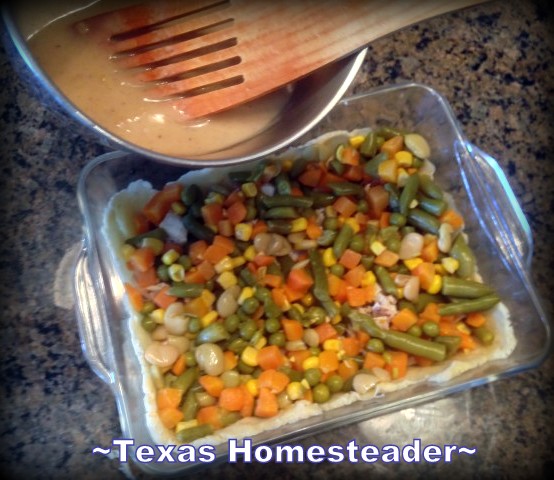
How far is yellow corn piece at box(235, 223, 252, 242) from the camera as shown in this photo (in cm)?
200

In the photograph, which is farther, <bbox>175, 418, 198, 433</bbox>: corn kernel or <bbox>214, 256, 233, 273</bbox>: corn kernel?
<bbox>214, 256, 233, 273</bbox>: corn kernel

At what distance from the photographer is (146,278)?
1.99m

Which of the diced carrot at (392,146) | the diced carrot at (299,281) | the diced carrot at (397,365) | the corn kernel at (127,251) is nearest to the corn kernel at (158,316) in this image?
the corn kernel at (127,251)

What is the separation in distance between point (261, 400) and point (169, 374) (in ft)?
1.02

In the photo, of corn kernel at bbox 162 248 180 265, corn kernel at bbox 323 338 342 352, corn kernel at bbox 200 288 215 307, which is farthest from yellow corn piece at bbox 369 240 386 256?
corn kernel at bbox 162 248 180 265

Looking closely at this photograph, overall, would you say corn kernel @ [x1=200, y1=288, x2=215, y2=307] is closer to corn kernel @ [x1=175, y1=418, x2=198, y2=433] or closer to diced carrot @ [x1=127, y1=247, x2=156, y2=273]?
diced carrot @ [x1=127, y1=247, x2=156, y2=273]

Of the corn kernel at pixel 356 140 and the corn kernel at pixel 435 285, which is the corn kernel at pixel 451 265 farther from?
the corn kernel at pixel 356 140

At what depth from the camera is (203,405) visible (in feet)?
6.11

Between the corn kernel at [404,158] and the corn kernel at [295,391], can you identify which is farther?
the corn kernel at [404,158]

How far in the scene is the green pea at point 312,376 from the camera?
1.89m

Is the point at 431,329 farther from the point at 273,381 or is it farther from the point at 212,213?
the point at 212,213

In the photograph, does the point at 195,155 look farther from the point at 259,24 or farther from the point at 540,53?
the point at 540,53

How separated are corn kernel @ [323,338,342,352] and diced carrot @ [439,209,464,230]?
0.59 m

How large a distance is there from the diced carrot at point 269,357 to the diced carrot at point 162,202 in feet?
1.93
